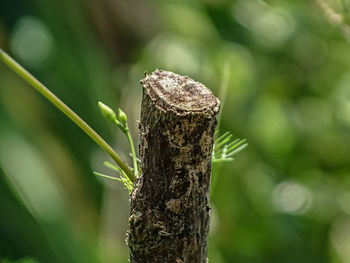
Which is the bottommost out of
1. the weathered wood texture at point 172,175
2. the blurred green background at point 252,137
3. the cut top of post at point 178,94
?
the blurred green background at point 252,137

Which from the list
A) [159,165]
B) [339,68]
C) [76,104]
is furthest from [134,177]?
[76,104]

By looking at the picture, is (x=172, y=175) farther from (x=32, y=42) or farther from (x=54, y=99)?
(x=32, y=42)

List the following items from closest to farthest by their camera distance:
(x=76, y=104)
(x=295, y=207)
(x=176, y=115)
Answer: (x=176, y=115), (x=295, y=207), (x=76, y=104)

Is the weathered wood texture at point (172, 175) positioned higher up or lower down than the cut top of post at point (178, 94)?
lower down

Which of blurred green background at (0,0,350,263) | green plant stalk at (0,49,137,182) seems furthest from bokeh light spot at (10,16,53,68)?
green plant stalk at (0,49,137,182)

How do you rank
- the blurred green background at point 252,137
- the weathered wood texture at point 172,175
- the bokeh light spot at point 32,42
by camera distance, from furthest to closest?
the bokeh light spot at point 32,42, the blurred green background at point 252,137, the weathered wood texture at point 172,175

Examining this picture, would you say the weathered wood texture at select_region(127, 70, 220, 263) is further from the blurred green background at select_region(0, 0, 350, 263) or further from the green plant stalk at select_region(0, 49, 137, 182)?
the blurred green background at select_region(0, 0, 350, 263)

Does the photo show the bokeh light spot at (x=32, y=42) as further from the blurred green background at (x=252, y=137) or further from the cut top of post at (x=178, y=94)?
the cut top of post at (x=178, y=94)

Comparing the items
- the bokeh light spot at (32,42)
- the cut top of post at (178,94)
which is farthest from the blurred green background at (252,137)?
the cut top of post at (178,94)

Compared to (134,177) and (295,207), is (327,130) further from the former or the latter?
(134,177)
